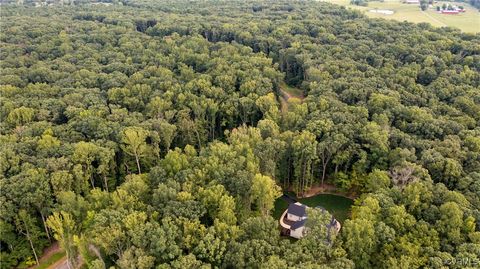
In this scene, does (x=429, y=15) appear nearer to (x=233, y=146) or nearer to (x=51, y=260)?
(x=233, y=146)

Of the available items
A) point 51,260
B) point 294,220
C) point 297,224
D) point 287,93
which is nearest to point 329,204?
point 294,220

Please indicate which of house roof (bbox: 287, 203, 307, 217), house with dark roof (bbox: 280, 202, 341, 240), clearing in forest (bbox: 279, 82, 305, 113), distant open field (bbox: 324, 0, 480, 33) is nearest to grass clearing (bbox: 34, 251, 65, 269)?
house with dark roof (bbox: 280, 202, 341, 240)

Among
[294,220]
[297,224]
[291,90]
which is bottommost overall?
[294,220]

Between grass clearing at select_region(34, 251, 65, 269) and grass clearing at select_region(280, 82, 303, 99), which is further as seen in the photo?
grass clearing at select_region(280, 82, 303, 99)

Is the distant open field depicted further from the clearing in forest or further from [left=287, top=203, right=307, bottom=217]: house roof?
[left=287, top=203, right=307, bottom=217]: house roof

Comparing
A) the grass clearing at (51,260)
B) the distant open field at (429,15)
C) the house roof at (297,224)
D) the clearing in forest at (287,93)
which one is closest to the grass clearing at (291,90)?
the clearing in forest at (287,93)

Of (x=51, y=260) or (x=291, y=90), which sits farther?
(x=291, y=90)

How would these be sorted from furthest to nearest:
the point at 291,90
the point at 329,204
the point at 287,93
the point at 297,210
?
1. the point at 291,90
2. the point at 287,93
3. the point at 329,204
4. the point at 297,210
